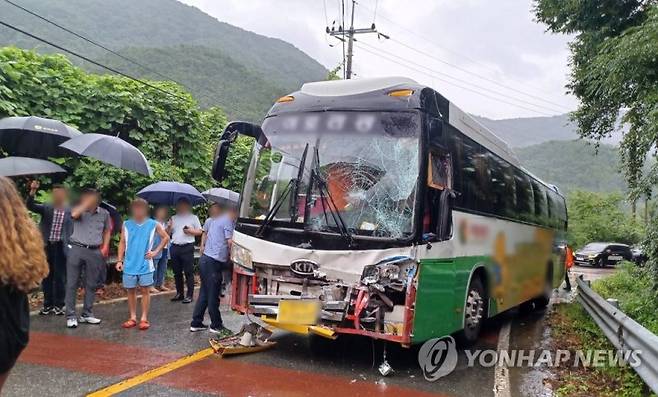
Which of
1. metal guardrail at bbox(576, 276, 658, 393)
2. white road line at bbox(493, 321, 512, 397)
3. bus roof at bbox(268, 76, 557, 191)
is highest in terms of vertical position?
bus roof at bbox(268, 76, 557, 191)

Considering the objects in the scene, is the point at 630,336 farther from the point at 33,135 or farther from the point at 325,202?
the point at 33,135

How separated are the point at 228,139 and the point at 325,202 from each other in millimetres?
1625

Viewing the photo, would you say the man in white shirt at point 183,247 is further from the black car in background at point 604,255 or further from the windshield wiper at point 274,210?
the black car in background at point 604,255

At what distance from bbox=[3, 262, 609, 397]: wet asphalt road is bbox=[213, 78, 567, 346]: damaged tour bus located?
0.50 metres

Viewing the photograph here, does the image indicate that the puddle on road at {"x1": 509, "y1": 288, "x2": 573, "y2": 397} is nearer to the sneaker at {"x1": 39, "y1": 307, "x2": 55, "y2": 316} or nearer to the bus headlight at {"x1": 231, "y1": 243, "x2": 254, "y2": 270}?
the bus headlight at {"x1": 231, "y1": 243, "x2": 254, "y2": 270}

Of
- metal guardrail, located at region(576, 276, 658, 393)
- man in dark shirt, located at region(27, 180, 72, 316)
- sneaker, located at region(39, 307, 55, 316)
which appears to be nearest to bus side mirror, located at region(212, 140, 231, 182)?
man in dark shirt, located at region(27, 180, 72, 316)

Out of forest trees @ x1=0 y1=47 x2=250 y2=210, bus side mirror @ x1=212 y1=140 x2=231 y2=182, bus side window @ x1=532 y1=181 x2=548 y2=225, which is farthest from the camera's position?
bus side window @ x1=532 y1=181 x2=548 y2=225

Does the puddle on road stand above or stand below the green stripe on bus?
below

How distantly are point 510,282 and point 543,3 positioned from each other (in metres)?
9.43

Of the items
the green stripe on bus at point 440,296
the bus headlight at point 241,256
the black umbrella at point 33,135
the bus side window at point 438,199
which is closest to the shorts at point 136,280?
the bus headlight at point 241,256

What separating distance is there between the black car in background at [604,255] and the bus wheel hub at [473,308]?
98.6 feet

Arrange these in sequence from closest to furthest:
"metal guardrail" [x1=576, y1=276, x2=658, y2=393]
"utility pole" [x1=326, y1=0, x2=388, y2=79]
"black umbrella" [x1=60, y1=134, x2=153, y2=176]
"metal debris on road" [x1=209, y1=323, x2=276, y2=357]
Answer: "metal guardrail" [x1=576, y1=276, x2=658, y2=393] < "metal debris on road" [x1=209, y1=323, x2=276, y2=357] < "black umbrella" [x1=60, y1=134, x2=153, y2=176] < "utility pole" [x1=326, y1=0, x2=388, y2=79]

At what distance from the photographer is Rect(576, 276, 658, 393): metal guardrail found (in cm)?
475

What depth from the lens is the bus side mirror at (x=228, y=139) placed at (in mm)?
6762
